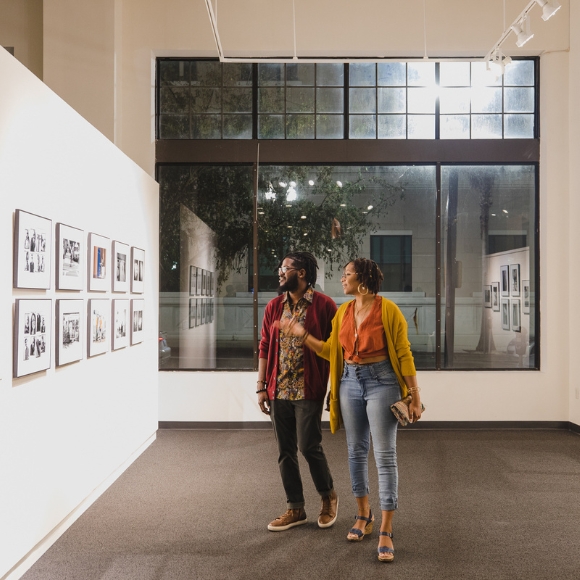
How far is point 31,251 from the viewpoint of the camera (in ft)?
11.2

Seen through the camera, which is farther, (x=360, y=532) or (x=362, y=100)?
(x=362, y=100)

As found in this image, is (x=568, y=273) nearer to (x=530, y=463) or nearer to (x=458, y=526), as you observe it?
(x=530, y=463)

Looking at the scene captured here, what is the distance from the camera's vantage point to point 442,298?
24.7ft

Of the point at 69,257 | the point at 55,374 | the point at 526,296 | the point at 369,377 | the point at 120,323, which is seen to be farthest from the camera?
the point at 526,296

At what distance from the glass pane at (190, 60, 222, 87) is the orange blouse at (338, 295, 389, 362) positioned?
4831 millimetres

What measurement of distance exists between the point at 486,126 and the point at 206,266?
375cm

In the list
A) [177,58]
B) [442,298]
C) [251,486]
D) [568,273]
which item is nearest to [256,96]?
[177,58]

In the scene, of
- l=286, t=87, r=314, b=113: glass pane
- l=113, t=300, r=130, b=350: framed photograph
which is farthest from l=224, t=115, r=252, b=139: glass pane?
l=113, t=300, r=130, b=350: framed photograph

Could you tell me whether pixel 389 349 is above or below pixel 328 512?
above

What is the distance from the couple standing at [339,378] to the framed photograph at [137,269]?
2183 millimetres

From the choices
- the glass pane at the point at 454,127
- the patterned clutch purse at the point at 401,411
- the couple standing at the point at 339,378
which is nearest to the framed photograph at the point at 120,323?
the couple standing at the point at 339,378

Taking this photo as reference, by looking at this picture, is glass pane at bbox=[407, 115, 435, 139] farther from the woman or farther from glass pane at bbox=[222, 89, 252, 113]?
the woman

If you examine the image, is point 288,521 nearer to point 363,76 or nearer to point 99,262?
point 99,262

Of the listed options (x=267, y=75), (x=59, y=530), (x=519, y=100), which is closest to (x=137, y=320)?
(x=59, y=530)
